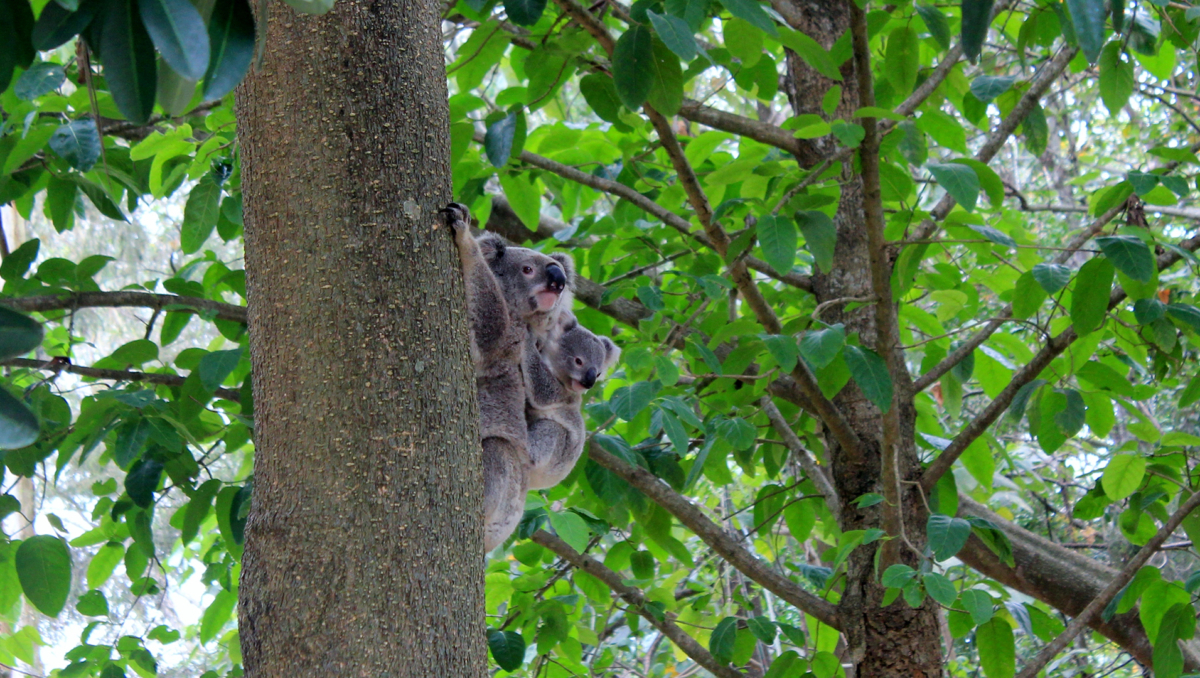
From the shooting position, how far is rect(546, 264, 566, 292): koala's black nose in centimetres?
244

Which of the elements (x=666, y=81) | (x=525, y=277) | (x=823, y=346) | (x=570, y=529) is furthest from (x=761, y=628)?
(x=666, y=81)

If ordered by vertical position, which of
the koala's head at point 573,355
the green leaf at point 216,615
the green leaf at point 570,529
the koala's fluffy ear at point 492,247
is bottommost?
the green leaf at point 216,615

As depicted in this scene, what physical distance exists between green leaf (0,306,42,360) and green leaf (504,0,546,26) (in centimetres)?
134

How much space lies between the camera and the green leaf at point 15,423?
76cm

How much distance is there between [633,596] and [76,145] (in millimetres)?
1994

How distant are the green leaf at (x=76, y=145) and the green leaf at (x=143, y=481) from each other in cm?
74

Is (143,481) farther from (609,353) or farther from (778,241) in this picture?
(778,241)

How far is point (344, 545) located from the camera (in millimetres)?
1200

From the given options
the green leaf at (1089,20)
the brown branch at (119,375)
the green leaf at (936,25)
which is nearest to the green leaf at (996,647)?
the green leaf at (936,25)

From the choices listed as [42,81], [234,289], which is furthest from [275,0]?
[234,289]

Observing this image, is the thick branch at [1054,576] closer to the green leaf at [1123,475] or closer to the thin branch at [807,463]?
the thin branch at [807,463]

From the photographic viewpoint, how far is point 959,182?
1.98m

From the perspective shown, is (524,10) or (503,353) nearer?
(524,10)

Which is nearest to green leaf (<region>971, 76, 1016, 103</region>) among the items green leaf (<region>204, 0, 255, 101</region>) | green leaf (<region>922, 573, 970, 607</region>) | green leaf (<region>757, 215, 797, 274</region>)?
green leaf (<region>757, 215, 797, 274</region>)
